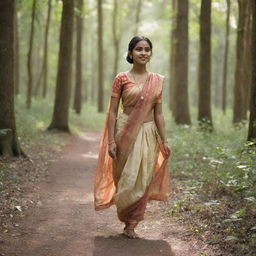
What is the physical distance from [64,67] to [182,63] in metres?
4.78

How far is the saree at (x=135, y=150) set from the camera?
5328 mm

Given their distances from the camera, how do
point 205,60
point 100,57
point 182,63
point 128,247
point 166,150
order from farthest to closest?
point 100,57 → point 182,63 → point 205,60 → point 166,150 → point 128,247

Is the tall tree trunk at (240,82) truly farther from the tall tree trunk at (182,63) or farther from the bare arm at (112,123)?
the bare arm at (112,123)

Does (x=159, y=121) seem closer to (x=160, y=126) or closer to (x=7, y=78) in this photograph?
(x=160, y=126)

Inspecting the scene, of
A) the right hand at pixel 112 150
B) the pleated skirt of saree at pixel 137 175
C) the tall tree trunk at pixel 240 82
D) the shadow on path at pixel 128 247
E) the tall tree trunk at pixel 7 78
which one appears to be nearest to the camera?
the shadow on path at pixel 128 247

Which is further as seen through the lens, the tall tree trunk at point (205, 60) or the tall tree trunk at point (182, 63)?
the tall tree trunk at point (182, 63)

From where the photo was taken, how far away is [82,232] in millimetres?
5789

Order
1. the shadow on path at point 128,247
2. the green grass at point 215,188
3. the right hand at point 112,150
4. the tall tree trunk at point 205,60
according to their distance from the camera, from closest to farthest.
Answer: the shadow on path at point 128,247
the green grass at point 215,188
the right hand at point 112,150
the tall tree trunk at point 205,60

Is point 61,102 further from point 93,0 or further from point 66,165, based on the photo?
point 93,0

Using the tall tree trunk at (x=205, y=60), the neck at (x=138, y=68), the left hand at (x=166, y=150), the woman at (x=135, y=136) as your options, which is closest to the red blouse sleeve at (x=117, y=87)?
the woman at (x=135, y=136)

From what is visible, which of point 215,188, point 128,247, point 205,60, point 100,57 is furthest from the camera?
point 100,57

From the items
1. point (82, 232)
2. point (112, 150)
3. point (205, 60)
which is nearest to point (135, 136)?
point (112, 150)

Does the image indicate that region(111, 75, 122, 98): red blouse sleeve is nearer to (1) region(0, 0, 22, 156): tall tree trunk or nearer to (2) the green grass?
(2) the green grass

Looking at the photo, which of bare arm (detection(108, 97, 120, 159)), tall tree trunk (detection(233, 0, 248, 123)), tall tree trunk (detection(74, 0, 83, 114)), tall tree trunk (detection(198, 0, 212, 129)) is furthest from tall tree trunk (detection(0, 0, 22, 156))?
tall tree trunk (detection(74, 0, 83, 114))
